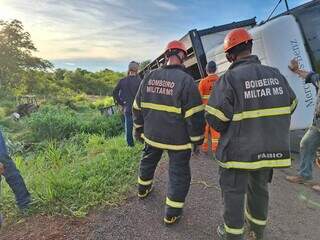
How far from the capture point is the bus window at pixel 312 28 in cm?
607

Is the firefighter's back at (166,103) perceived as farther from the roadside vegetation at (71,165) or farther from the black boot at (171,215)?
the roadside vegetation at (71,165)

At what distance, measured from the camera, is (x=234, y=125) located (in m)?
3.31

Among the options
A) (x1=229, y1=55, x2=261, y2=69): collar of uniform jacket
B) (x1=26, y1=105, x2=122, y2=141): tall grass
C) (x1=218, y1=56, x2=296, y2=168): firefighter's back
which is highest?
(x1=229, y1=55, x2=261, y2=69): collar of uniform jacket

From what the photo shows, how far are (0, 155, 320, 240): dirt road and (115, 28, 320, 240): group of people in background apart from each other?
8.0 inches

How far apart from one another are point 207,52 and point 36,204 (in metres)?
4.68

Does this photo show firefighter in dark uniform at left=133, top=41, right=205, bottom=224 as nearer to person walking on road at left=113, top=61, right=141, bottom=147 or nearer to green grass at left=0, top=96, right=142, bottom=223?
green grass at left=0, top=96, right=142, bottom=223

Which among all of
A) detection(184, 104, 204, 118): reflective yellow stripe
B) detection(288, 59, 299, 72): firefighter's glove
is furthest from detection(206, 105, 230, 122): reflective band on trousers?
detection(288, 59, 299, 72): firefighter's glove

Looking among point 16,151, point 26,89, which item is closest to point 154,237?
point 16,151

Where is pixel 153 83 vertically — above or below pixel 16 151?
above

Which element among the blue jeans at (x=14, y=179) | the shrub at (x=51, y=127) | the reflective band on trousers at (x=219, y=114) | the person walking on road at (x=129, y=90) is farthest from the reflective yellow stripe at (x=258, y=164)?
the shrub at (x=51, y=127)

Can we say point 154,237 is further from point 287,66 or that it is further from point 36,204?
point 287,66

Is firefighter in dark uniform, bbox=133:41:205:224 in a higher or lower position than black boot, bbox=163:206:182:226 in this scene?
higher

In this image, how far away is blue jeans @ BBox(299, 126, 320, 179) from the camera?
205 inches

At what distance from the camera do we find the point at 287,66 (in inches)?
227
